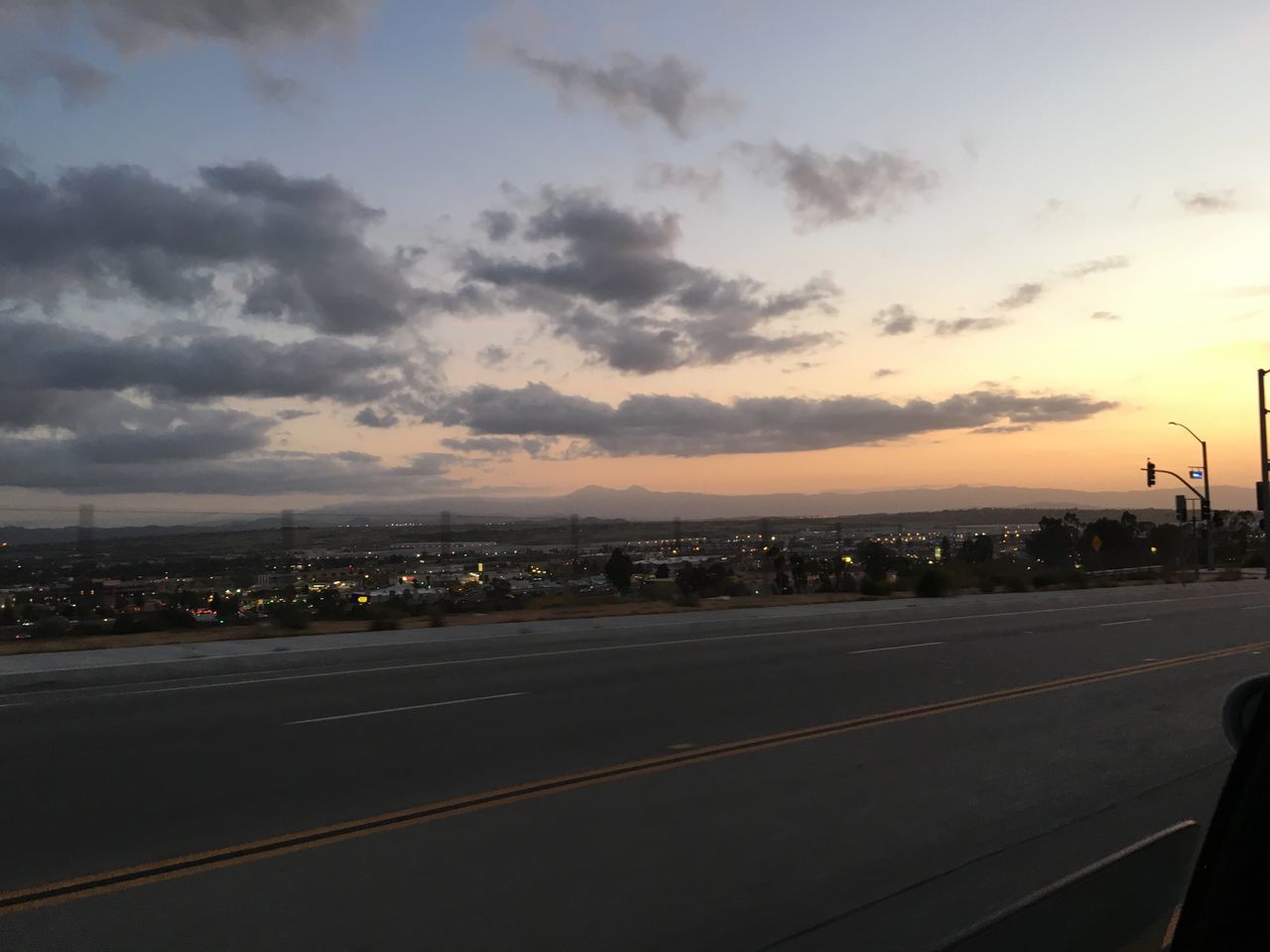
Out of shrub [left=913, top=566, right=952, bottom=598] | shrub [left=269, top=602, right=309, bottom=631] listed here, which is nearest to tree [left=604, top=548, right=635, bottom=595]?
shrub [left=913, top=566, right=952, bottom=598]

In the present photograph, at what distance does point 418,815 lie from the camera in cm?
724

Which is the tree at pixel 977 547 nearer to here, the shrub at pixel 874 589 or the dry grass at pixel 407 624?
the shrub at pixel 874 589

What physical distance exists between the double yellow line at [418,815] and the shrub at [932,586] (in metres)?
22.0

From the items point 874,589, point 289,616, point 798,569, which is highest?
point 289,616

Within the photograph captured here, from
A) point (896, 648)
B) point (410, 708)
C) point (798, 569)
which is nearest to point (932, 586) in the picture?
point (798, 569)

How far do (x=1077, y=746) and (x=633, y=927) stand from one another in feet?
19.8

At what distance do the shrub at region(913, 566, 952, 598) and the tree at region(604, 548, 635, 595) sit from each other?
9.20m

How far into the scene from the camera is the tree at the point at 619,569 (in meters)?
34.4

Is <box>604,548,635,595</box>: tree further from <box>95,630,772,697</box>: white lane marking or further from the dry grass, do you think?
<box>95,630,772,697</box>: white lane marking

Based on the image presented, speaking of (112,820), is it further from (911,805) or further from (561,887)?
(911,805)

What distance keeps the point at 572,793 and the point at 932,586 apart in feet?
91.7

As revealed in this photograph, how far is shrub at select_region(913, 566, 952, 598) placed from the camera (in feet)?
111

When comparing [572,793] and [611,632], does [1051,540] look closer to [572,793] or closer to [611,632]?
[611,632]

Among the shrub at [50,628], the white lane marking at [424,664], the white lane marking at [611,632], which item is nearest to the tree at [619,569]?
the white lane marking at [611,632]
